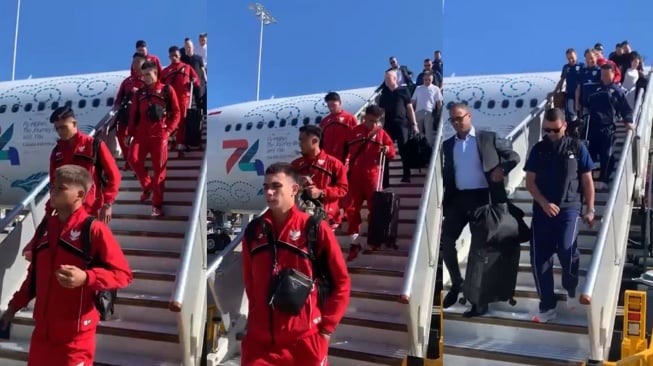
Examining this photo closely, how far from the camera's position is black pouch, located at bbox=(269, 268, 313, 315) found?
231 cm

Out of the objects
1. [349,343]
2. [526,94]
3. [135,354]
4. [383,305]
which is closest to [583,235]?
[383,305]

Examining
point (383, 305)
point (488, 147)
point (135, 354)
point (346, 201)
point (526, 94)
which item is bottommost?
point (135, 354)

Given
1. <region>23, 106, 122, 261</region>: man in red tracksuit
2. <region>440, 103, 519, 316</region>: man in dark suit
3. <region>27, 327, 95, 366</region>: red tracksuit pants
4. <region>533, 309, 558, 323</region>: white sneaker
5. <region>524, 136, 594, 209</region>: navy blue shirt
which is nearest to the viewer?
<region>27, 327, 95, 366</region>: red tracksuit pants

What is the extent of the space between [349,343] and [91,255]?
1.76 m

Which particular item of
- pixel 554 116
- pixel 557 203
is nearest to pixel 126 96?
pixel 554 116

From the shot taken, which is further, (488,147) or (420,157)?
Result: (420,157)

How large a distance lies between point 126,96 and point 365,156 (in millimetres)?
1989

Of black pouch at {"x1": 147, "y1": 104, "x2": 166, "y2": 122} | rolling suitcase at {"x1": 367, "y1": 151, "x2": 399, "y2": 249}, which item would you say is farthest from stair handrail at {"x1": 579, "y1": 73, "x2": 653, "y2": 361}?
black pouch at {"x1": 147, "y1": 104, "x2": 166, "y2": 122}

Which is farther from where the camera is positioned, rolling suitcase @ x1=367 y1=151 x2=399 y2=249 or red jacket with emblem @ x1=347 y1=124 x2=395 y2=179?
red jacket with emblem @ x1=347 y1=124 x2=395 y2=179

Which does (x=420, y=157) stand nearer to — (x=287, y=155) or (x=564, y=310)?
(x=287, y=155)

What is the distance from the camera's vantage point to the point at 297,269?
2439 millimetres

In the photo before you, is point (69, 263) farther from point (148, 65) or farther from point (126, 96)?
point (126, 96)

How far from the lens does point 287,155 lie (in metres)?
5.96

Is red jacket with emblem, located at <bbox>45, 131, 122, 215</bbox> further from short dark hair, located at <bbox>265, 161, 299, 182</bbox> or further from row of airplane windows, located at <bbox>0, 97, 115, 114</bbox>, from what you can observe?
row of airplane windows, located at <bbox>0, 97, 115, 114</bbox>
